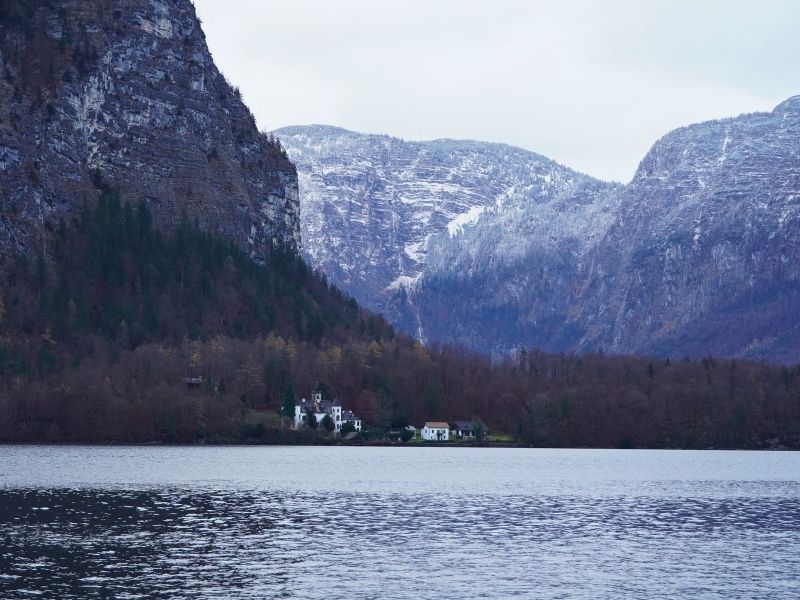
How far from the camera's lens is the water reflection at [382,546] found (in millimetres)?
64812

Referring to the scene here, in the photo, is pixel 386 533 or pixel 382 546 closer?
pixel 382 546

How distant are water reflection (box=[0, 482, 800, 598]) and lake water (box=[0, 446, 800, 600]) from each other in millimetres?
164

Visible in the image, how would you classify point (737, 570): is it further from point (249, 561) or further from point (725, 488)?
point (725, 488)

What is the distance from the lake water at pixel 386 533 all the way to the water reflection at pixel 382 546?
0.16 meters

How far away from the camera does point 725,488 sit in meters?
130

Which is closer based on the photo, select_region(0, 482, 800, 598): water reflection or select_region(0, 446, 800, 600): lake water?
select_region(0, 482, 800, 598): water reflection

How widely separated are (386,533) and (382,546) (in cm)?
620

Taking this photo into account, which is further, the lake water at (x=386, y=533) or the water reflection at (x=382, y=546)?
the lake water at (x=386, y=533)

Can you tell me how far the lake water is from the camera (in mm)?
65375

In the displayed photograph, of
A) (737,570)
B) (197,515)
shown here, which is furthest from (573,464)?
(737,570)

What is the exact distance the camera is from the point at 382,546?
78.4 m

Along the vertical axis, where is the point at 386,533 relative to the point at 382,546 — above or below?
above

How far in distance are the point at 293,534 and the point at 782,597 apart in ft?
108

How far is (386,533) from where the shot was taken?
84562 millimetres
